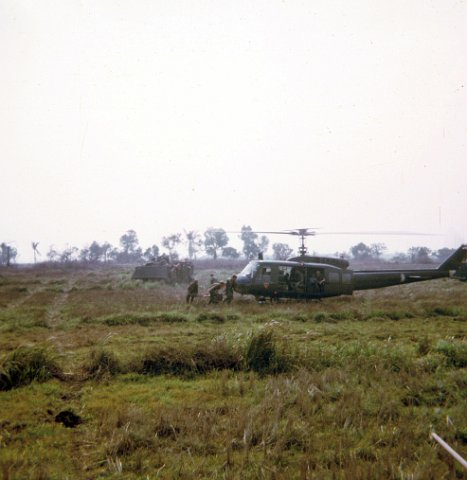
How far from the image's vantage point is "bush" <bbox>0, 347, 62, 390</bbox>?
22.2 ft

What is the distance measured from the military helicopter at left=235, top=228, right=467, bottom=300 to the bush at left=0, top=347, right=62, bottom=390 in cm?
1022

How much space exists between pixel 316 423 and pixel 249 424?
0.87m

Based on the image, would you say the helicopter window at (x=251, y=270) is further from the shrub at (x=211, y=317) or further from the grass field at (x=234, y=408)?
the grass field at (x=234, y=408)

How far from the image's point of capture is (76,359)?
27.6 feet

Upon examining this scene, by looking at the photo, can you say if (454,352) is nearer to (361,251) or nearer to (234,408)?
(234,408)

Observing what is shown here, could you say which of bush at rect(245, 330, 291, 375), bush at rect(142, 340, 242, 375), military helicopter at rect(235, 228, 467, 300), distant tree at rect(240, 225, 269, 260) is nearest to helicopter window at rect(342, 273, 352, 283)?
military helicopter at rect(235, 228, 467, 300)

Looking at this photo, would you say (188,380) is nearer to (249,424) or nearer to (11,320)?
(249,424)

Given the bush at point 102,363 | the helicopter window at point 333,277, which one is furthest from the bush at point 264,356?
the helicopter window at point 333,277

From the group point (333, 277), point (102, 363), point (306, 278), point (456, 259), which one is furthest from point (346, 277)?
point (102, 363)

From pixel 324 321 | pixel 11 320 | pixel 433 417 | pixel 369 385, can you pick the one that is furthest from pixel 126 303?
pixel 433 417

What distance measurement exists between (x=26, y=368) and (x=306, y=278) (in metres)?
12.2

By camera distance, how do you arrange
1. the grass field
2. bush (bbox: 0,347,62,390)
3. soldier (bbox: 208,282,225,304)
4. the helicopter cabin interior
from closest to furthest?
the grass field < bush (bbox: 0,347,62,390) < the helicopter cabin interior < soldier (bbox: 208,282,225,304)

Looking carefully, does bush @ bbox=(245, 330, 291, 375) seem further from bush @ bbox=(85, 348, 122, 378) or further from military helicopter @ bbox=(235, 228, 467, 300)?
military helicopter @ bbox=(235, 228, 467, 300)

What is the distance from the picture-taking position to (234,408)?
18.0 ft
